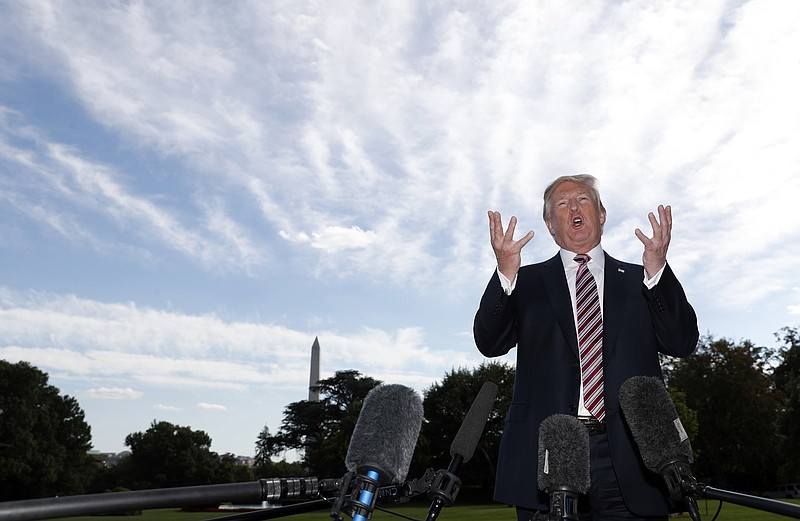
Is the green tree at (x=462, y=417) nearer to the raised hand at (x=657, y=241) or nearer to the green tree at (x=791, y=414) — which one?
the green tree at (x=791, y=414)

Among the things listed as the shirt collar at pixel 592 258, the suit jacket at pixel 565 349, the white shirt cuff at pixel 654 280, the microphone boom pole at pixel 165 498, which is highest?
the shirt collar at pixel 592 258

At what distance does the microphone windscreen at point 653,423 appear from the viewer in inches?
89.5

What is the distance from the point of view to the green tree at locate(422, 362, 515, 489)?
51531 mm

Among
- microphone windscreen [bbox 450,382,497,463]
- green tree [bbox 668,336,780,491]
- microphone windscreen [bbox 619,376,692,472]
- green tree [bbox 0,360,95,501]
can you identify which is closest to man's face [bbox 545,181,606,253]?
microphone windscreen [bbox 450,382,497,463]

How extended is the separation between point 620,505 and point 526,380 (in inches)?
34.7

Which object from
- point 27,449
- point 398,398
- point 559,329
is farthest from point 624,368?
point 27,449

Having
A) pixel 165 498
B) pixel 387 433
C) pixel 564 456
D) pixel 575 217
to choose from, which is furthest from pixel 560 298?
pixel 165 498

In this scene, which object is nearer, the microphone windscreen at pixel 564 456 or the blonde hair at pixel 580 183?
the microphone windscreen at pixel 564 456

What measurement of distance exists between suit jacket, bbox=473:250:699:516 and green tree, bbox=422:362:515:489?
4565cm

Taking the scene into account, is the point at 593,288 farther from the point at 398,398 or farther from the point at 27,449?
the point at 27,449

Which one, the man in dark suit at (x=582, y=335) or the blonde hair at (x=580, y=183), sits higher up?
the blonde hair at (x=580, y=183)

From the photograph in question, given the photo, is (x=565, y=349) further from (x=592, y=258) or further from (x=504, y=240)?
(x=504, y=240)

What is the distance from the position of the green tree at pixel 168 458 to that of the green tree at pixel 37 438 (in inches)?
495

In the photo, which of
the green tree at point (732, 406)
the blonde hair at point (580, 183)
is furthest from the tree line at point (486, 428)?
the blonde hair at point (580, 183)
